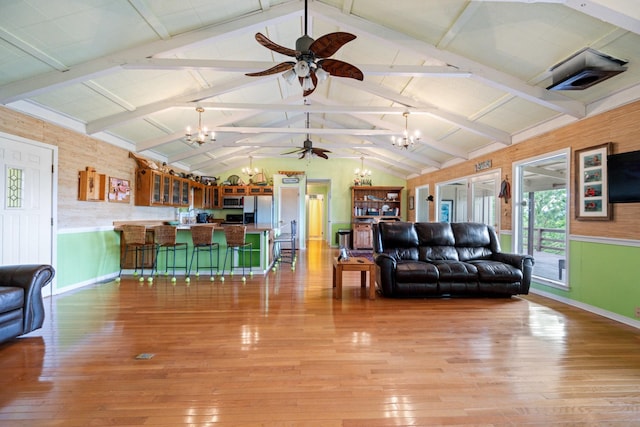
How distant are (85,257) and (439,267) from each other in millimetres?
5537

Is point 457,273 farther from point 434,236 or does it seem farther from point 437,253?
point 434,236

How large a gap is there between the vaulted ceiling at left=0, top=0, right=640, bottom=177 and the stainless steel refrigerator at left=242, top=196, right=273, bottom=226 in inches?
159

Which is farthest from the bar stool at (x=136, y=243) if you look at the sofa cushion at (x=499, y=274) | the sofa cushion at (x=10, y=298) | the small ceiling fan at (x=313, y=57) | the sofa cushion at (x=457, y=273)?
the sofa cushion at (x=499, y=274)

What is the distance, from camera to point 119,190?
5449 millimetres

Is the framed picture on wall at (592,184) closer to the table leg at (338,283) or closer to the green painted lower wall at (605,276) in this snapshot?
the green painted lower wall at (605,276)

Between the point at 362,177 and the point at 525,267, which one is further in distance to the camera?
the point at 362,177

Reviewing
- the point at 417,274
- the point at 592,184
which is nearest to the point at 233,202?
the point at 417,274

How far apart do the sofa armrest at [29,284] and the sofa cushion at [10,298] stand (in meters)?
0.05

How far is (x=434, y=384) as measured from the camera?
2.01 meters

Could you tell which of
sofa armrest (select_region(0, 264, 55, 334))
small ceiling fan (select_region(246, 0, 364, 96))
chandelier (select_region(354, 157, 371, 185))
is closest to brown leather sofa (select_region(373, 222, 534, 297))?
small ceiling fan (select_region(246, 0, 364, 96))

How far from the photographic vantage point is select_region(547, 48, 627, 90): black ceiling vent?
2.90 meters

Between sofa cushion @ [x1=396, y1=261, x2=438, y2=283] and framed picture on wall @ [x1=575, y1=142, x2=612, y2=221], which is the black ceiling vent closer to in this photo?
framed picture on wall @ [x1=575, y1=142, x2=612, y2=221]

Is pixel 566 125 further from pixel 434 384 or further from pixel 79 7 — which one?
pixel 79 7

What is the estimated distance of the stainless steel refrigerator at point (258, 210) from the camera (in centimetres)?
938
